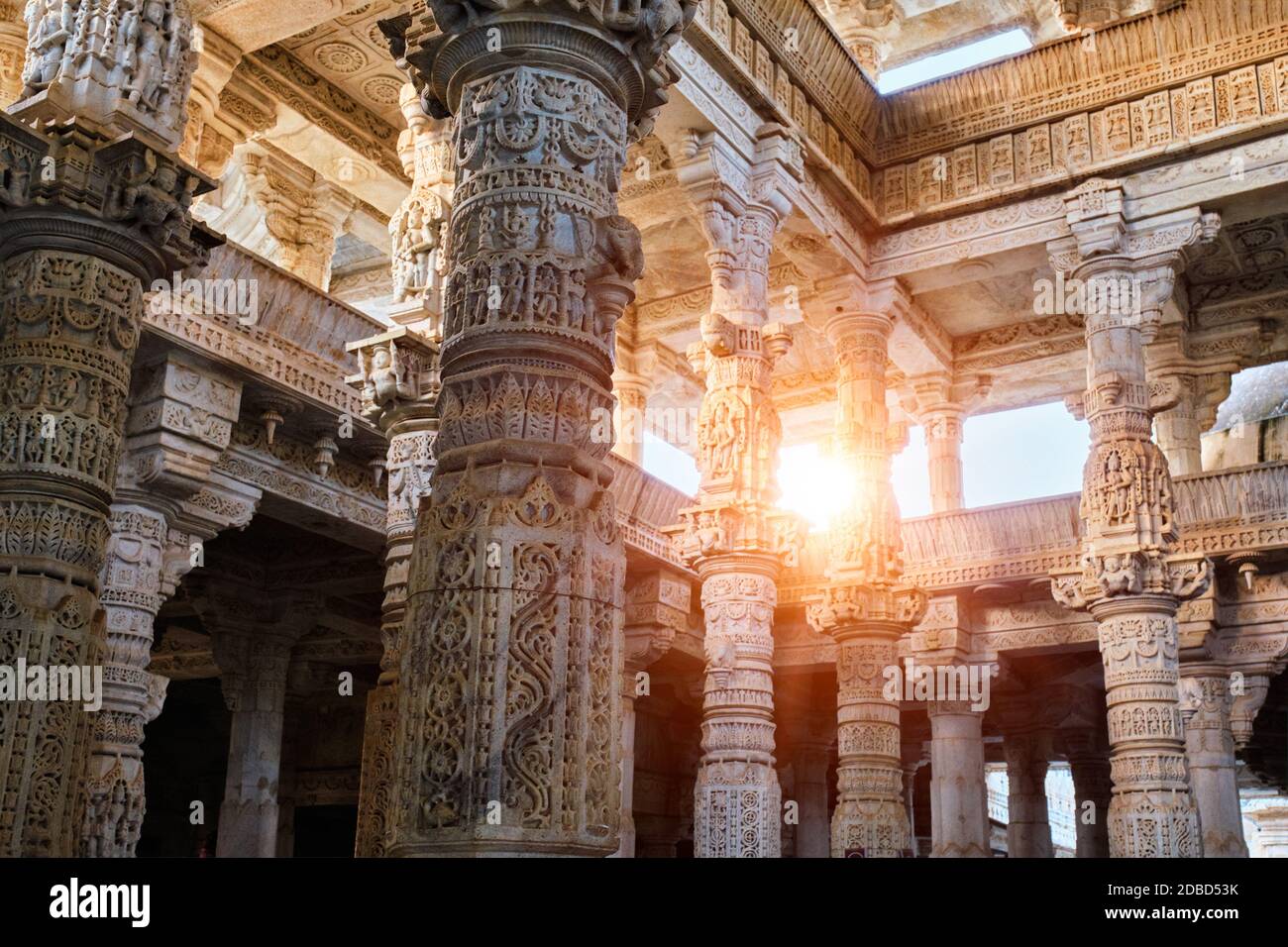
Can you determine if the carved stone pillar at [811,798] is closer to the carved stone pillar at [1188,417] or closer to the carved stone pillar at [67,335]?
the carved stone pillar at [1188,417]

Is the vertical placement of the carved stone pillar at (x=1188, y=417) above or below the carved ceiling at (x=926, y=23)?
below

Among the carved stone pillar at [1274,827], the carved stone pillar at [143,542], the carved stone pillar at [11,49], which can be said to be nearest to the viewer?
the carved stone pillar at [143,542]

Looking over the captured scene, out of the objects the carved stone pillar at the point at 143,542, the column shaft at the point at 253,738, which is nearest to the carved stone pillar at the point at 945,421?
the column shaft at the point at 253,738

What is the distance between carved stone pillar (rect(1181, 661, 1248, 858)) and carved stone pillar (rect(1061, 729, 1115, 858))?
2.67 m

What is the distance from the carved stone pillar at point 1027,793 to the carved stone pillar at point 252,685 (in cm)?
832

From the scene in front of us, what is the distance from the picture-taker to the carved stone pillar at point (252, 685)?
35.6 ft

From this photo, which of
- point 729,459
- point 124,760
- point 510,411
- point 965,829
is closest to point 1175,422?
point 965,829

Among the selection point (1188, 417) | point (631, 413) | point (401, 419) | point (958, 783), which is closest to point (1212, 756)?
point (958, 783)

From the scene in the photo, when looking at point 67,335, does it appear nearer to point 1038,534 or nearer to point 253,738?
point 253,738

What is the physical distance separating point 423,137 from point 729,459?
3.99 metres

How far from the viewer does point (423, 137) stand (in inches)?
287

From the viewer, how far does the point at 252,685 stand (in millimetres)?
11492

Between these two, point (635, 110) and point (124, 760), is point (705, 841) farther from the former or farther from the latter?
point (635, 110)

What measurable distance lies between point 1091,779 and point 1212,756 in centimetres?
336
